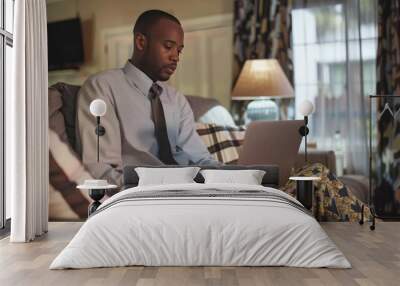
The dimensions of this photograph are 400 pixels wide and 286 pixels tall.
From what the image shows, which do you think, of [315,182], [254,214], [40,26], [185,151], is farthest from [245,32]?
[254,214]

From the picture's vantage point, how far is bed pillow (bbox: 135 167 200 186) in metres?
5.53

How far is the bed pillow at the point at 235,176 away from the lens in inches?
216

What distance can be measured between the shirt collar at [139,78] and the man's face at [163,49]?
8cm

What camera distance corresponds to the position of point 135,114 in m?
6.54

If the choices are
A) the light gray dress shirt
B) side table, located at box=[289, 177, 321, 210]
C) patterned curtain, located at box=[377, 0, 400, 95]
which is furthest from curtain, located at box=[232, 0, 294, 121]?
side table, located at box=[289, 177, 321, 210]

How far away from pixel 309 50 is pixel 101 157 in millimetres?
2731

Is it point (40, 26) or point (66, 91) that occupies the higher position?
point (40, 26)

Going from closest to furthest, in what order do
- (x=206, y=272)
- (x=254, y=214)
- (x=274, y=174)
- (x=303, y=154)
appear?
(x=206, y=272), (x=254, y=214), (x=274, y=174), (x=303, y=154)

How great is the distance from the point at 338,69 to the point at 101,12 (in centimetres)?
290

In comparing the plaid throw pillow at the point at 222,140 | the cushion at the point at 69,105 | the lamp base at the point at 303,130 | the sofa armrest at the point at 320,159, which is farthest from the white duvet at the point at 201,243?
the cushion at the point at 69,105

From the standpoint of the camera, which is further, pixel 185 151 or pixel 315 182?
pixel 185 151

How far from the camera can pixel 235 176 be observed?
5.51 meters

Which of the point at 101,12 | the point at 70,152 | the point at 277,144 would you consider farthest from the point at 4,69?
the point at 277,144

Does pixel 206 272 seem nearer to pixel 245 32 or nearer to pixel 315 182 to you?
pixel 315 182
